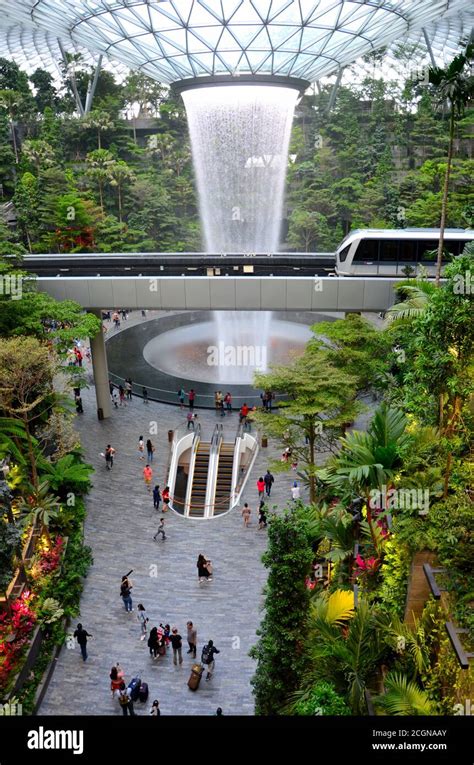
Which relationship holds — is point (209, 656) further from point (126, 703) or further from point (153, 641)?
point (126, 703)

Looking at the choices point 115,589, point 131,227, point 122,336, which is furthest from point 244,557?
point 131,227

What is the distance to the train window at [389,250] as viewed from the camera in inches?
1061

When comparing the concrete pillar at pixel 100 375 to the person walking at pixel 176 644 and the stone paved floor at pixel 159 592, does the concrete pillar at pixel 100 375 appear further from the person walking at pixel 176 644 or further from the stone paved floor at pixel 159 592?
the person walking at pixel 176 644

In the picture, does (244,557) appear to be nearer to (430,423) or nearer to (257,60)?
(430,423)

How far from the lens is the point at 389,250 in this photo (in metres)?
27.0

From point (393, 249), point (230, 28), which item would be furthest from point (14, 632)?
point (230, 28)

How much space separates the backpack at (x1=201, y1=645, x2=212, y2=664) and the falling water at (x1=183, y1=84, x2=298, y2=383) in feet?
62.4

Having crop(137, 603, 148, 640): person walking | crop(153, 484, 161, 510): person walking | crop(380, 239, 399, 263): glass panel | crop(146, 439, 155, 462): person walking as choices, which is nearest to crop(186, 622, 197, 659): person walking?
crop(137, 603, 148, 640): person walking

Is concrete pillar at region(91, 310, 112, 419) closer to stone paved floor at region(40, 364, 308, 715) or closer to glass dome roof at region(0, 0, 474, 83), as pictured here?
stone paved floor at region(40, 364, 308, 715)

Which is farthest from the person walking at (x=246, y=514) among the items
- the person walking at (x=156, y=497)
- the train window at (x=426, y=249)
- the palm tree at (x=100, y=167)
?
the palm tree at (x=100, y=167)

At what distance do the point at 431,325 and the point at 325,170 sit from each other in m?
53.0
